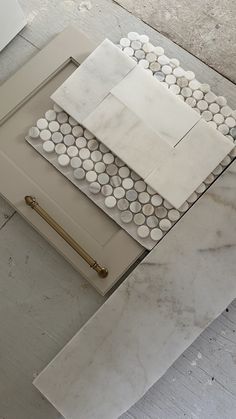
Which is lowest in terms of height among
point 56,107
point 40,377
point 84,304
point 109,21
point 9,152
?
point 40,377

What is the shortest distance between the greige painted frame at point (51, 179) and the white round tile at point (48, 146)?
23 millimetres

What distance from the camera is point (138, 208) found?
895mm

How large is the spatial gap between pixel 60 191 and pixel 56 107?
16cm

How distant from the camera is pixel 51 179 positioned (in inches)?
36.1

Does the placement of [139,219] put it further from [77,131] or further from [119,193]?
[77,131]

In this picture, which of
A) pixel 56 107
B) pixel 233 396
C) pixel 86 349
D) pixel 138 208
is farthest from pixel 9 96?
pixel 233 396

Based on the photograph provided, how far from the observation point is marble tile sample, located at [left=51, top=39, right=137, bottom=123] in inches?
35.9

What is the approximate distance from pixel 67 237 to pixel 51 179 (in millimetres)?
128

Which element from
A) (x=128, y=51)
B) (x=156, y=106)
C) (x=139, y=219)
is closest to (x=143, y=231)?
(x=139, y=219)

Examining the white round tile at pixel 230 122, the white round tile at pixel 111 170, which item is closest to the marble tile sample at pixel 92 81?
the white round tile at pixel 111 170

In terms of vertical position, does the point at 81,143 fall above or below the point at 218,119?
below

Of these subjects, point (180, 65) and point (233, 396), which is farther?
point (180, 65)

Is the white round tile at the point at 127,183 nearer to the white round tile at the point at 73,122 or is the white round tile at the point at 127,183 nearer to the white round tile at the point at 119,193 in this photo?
the white round tile at the point at 119,193

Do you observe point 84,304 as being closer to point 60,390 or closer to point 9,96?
point 60,390
